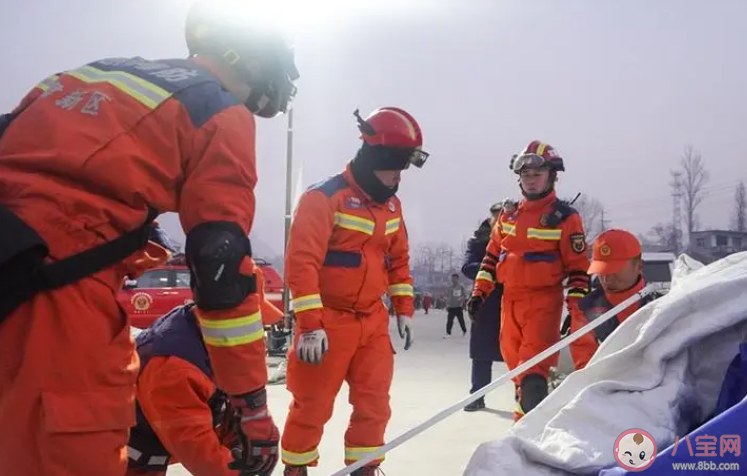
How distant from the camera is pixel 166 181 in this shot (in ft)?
5.04

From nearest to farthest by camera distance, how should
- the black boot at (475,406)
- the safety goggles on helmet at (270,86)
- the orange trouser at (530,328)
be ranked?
the safety goggles on helmet at (270,86), the orange trouser at (530,328), the black boot at (475,406)

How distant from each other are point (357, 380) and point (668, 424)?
5.87ft

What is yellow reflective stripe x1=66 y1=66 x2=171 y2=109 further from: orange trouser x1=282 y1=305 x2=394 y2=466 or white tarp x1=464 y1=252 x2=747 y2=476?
orange trouser x1=282 y1=305 x2=394 y2=466

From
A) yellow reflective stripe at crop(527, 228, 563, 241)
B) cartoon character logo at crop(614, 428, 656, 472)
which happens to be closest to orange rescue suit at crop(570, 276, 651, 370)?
yellow reflective stripe at crop(527, 228, 563, 241)

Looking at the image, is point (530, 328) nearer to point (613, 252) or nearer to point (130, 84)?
point (613, 252)

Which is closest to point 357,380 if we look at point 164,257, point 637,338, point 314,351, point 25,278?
point 314,351

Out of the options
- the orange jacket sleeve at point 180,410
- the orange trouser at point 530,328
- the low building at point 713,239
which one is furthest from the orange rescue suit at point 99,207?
the low building at point 713,239

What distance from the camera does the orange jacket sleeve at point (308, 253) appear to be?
292cm

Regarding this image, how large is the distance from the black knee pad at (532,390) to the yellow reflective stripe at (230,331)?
2457 millimetres

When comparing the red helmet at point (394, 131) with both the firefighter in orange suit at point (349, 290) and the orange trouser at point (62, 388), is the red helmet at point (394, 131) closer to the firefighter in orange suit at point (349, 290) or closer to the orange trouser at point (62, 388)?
the firefighter in orange suit at point (349, 290)

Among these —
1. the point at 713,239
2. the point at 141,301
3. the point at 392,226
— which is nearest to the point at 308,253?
the point at 392,226

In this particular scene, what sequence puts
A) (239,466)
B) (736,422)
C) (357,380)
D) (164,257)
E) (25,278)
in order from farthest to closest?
(357,380)
(164,257)
(239,466)
(25,278)
(736,422)

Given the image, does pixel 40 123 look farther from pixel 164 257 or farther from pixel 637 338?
pixel 637 338

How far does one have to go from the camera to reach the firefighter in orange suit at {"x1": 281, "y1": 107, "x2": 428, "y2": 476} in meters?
2.96
